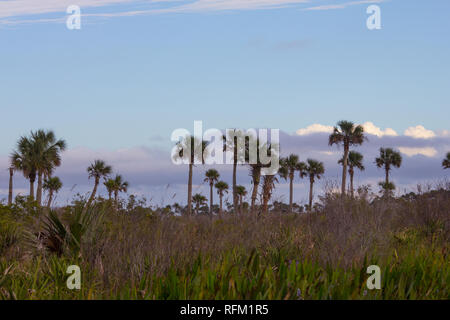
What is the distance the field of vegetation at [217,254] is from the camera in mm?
6246

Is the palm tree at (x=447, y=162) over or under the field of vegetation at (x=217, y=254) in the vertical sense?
over

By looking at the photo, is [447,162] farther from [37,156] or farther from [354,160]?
[37,156]

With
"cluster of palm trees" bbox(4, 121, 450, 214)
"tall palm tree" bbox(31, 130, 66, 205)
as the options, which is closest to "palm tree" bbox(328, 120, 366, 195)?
"cluster of palm trees" bbox(4, 121, 450, 214)

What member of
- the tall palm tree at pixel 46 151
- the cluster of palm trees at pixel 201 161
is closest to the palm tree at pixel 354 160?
the cluster of palm trees at pixel 201 161

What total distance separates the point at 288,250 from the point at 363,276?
379 centimetres

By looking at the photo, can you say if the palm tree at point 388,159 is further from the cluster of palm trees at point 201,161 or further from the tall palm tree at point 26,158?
the tall palm tree at point 26,158

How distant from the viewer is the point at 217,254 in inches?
397

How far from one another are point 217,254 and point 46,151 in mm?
44031

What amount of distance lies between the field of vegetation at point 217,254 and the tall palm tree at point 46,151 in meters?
35.2

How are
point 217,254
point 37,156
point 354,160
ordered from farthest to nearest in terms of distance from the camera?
point 354,160
point 37,156
point 217,254

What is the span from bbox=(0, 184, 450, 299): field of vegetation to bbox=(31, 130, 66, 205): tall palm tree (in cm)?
3518

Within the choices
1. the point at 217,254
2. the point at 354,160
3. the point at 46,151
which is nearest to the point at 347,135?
the point at 354,160

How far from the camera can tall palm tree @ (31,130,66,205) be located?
1946 inches
